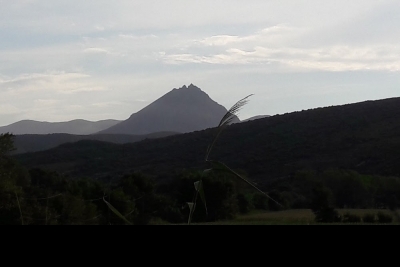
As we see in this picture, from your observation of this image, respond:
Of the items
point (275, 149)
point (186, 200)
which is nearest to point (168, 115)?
point (275, 149)

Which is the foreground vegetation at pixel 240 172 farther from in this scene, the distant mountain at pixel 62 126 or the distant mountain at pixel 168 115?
the distant mountain at pixel 62 126

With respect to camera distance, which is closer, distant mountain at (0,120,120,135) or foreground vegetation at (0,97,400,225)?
foreground vegetation at (0,97,400,225)

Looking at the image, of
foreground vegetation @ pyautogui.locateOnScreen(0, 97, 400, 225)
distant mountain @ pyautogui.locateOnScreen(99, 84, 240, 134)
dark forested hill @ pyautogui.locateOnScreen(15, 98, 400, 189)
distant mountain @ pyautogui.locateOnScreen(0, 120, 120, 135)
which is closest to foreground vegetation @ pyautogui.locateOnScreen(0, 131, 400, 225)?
foreground vegetation @ pyautogui.locateOnScreen(0, 97, 400, 225)


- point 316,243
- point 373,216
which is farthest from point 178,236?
point 373,216

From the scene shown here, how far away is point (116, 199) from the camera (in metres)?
8.97

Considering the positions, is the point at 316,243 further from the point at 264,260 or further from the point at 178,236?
the point at 178,236

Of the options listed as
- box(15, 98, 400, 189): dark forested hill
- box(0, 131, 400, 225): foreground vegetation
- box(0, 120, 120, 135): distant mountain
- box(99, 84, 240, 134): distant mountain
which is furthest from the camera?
box(0, 120, 120, 135): distant mountain

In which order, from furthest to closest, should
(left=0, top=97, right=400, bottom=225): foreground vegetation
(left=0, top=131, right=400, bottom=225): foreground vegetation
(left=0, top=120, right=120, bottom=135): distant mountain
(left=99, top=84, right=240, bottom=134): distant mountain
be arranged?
1. (left=0, top=120, right=120, bottom=135): distant mountain
2. (left=99, top=84, right=240, bottom=134): distant mountain
3. (left=0, top=97, right=400, bottom=225): foreground vegetation
4. (left=0, top=131, right=400, bottom=225): foreground vegetation

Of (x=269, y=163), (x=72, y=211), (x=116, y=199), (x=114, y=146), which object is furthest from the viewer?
(x=114, y=146)

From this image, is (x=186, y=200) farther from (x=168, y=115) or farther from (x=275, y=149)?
(x=168, y=115)

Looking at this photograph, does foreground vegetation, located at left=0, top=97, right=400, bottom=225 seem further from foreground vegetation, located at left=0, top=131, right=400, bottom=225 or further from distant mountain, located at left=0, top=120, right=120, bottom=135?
distant mountain, located at left=0, top=120, right=120, bottom=135

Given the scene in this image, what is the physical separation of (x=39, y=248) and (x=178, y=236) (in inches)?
17.6

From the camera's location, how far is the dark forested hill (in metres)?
26.9

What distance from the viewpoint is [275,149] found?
32.9m
